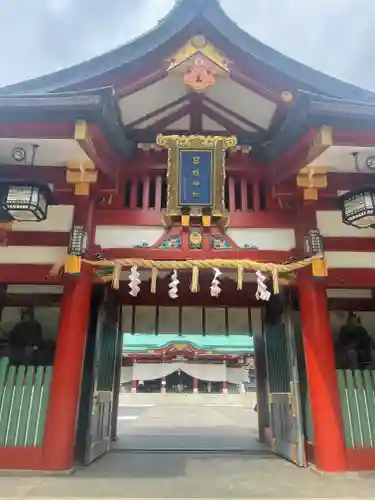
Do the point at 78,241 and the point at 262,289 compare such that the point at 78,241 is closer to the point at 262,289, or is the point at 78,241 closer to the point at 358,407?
the point at 262,289

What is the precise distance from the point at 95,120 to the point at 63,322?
2.82 m

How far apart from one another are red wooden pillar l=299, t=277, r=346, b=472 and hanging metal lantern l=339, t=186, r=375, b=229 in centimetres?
105

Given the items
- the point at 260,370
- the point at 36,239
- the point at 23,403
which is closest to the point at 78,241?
the point at 36,239

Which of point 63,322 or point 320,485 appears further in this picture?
point 63,322

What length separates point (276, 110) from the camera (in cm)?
648

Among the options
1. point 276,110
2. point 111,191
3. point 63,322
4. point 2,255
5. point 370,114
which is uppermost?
point 276,110

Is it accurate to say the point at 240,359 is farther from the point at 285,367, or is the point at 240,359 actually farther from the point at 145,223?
the point at 145,223

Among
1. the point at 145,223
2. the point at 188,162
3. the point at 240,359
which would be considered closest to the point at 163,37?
the point at 188,162

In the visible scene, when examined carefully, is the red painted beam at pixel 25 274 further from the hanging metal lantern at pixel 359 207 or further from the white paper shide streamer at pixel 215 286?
the hanging metal lantern at pixel 359 207

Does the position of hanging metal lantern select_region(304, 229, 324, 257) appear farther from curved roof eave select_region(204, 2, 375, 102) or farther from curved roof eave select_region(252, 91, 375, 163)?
curved roof eave select_region(204, 2, 375, 102)

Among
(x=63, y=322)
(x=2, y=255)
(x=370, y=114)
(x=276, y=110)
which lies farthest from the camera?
(x=276, y=110)

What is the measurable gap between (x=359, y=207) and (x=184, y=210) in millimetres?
2518

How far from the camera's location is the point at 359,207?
18.4ft

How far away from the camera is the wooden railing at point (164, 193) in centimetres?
648
